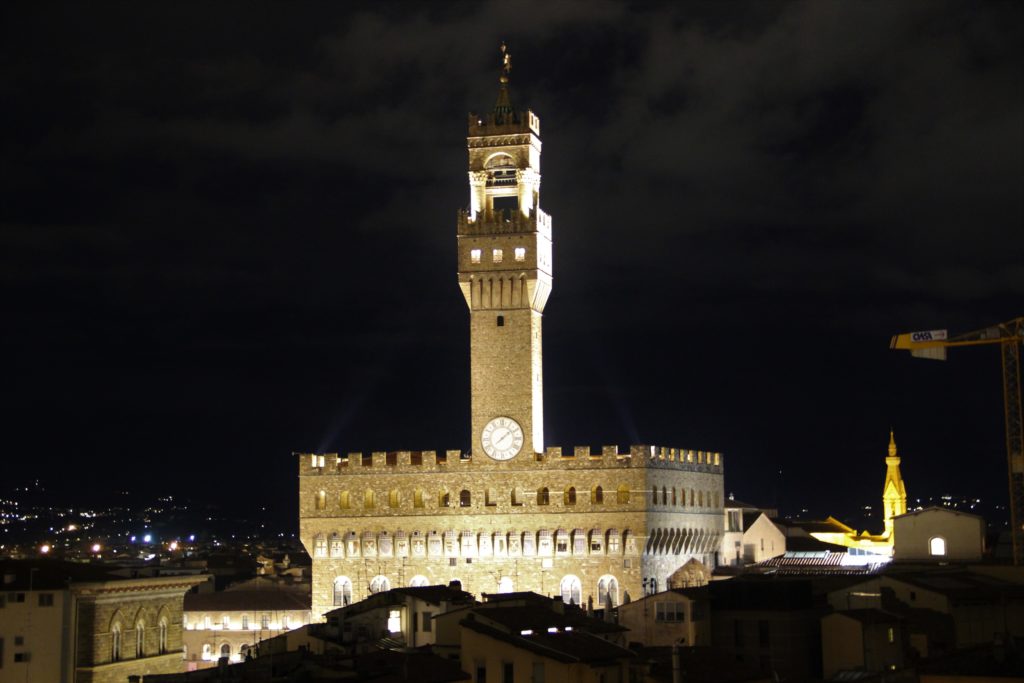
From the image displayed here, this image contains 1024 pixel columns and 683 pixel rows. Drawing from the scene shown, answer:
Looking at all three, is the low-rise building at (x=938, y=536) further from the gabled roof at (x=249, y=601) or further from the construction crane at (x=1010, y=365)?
the gabled roof at (x=249, y=601)

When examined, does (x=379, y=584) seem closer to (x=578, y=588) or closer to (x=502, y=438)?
(x=502, y=438)

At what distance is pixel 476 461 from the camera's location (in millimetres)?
95875

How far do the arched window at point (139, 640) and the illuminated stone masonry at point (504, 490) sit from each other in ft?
68.7

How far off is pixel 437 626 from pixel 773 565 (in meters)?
33.2

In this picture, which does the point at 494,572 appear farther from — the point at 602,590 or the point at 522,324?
the point at 522,324

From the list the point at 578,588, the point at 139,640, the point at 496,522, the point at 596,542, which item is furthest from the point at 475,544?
the point at 139,640

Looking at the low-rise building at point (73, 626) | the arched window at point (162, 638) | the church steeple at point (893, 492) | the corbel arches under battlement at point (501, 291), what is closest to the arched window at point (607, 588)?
the corbel arches under battlement at point (501, 291)

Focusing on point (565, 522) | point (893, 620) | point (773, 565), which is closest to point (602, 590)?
point (565, 522)

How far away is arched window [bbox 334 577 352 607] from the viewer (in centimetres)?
9650

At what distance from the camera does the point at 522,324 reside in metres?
96.3

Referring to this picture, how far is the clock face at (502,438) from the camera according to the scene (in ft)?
313

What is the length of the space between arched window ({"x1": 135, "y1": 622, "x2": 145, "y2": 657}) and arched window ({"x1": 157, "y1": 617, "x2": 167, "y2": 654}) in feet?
4.46

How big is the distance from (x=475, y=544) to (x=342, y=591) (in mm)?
7280

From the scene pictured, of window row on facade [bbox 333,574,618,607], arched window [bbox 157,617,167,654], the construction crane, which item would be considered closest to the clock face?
window row on facade [bbox 333,574,618,607]
